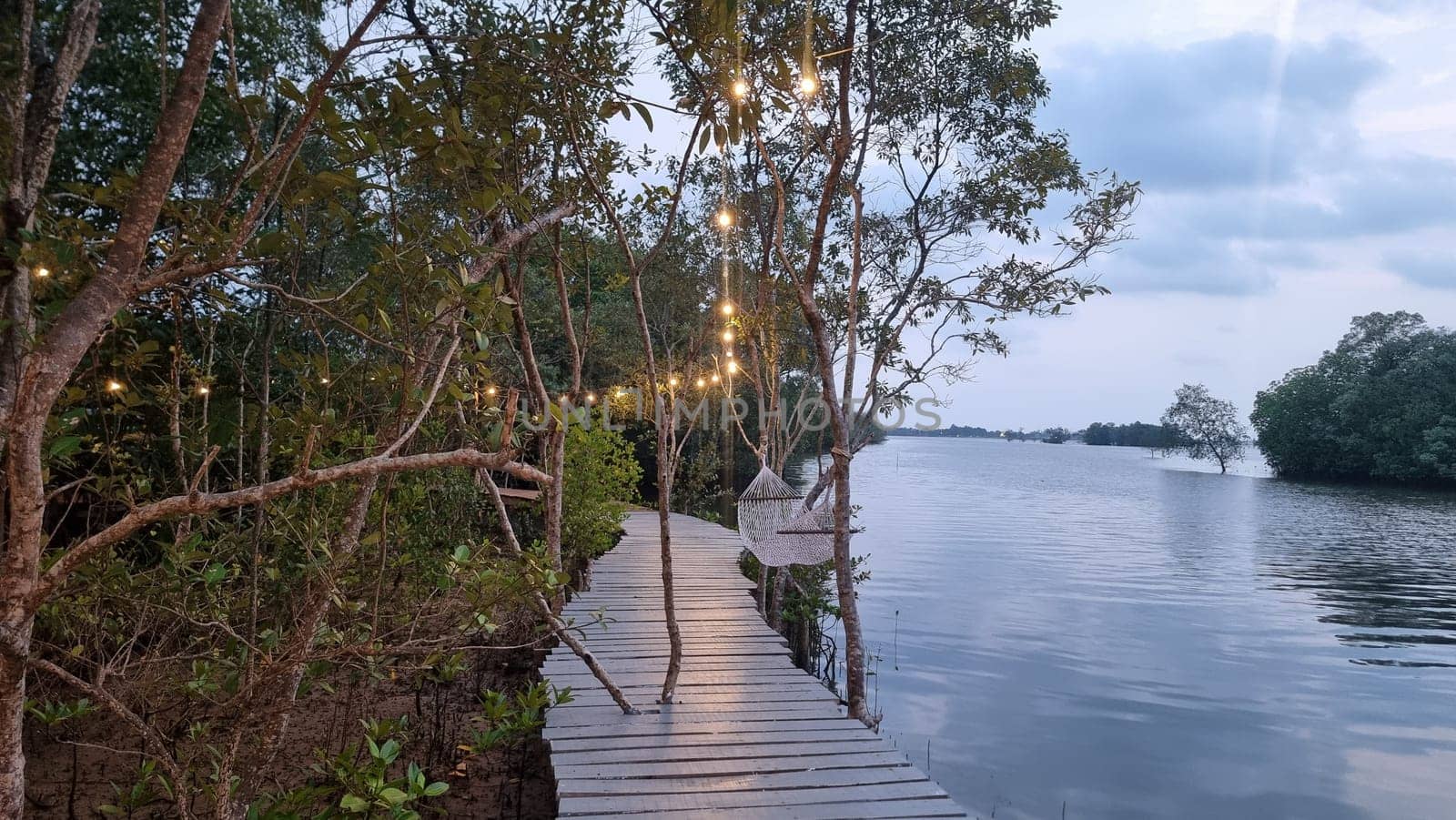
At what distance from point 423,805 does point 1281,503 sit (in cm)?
3081

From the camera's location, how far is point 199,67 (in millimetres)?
1290

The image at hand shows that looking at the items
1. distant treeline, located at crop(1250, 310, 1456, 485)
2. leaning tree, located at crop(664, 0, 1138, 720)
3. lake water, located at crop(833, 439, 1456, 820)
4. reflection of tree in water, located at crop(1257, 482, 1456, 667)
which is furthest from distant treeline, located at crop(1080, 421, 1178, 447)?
leaning tree, located at crop(664, 0, 1138, 720)

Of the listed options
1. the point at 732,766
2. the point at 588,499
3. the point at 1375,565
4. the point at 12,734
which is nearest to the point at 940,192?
the point at 588,499

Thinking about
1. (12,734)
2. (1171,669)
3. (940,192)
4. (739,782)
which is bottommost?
(1171,669)

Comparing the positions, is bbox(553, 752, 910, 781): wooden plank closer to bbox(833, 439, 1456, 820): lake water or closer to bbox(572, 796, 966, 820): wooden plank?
bbox(572, 796, 966, 820): wooden plank

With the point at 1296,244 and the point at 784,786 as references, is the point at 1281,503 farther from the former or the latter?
the point at 784,786

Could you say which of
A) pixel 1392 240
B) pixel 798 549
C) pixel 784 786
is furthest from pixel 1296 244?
pixel 784 786

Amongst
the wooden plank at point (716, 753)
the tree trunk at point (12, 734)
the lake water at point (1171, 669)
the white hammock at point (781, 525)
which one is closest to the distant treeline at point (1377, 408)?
the lake water at point (1171, 669)

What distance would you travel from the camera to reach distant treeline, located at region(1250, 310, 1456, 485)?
3041 centimetres

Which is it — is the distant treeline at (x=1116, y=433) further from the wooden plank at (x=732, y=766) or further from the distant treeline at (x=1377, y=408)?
the wooden plank at (x=732, y=766)

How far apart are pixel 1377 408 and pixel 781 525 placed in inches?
1448

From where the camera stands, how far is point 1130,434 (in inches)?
3541

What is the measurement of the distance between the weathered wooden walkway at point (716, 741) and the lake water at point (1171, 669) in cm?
200

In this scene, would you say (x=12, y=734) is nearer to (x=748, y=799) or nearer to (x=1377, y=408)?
(x=748, y=799)
